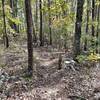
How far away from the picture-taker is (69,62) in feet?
45.6

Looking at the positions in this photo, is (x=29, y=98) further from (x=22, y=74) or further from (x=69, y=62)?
(x=69, y=62)

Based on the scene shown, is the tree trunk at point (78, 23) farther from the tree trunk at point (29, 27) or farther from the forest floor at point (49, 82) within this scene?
the tree trunk at point (29, 27)

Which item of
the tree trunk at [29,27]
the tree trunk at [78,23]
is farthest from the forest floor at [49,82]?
the tree trunk at [78,23]

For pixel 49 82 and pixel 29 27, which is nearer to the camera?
pixel 29 27

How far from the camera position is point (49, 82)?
11.8 metres

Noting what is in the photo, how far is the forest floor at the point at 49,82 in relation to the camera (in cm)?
1041

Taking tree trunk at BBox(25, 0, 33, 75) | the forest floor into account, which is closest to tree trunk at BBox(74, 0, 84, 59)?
the forest floor

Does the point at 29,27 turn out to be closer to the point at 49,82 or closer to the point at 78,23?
the point at 49,82

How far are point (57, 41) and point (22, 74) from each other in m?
15.6

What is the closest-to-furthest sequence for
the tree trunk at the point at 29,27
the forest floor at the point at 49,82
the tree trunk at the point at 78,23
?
the forest floor at the point at 49,82
the tree trunk at the point at 29,27
the tree trunk at the point at 78,23

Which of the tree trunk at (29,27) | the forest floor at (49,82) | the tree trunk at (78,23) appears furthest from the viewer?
the tree trunk at (78,23)

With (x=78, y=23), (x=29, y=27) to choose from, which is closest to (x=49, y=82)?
(x=29, y=27)

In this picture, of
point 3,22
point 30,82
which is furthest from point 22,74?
point 3,22

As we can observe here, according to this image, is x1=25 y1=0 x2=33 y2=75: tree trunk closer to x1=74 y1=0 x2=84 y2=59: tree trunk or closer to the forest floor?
the forest floor
